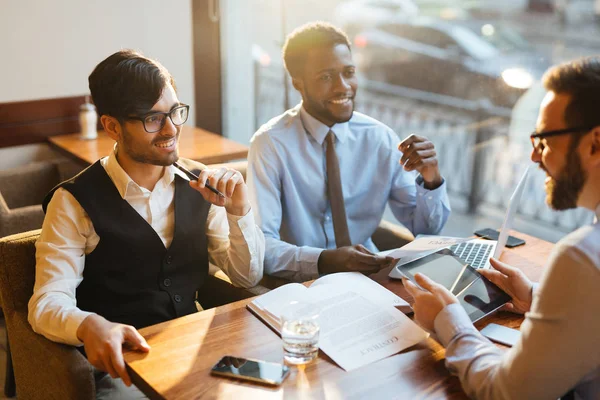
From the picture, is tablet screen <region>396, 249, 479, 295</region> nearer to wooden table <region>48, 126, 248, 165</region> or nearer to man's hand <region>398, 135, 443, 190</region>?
man's hand <region>398, 135, 443, 190</region>

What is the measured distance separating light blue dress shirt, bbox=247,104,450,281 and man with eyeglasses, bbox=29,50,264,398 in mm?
309

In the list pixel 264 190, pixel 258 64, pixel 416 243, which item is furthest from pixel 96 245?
pixel 258 64

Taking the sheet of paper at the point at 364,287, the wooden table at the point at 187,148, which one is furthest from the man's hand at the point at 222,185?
the wooden table at the point at 187,148

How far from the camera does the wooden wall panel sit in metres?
3.31

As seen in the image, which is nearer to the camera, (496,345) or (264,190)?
(496,345)

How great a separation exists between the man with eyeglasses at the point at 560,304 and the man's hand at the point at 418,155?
2.39ft

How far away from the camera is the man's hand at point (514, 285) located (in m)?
1.56

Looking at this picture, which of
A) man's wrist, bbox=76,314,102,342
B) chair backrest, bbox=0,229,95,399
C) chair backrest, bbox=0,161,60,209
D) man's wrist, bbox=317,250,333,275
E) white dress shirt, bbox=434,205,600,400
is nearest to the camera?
white dress shirt, bbox=434,205,600,400

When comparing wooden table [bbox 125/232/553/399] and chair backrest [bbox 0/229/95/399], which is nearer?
wooden table [bbox 125/232/553/399]

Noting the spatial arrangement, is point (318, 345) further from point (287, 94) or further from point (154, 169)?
point (287, 94)

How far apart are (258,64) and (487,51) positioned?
4.96ft

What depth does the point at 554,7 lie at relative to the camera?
2.76 m

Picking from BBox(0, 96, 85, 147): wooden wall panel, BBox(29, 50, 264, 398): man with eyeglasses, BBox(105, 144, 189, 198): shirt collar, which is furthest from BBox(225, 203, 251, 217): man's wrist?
BBox(0, 96, 85, 147): wooden wall panel

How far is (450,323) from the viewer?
1354mm
